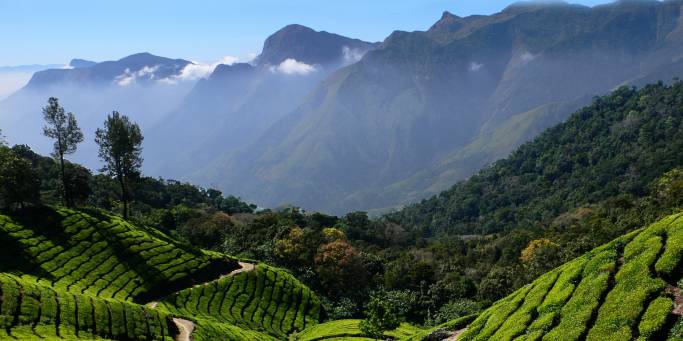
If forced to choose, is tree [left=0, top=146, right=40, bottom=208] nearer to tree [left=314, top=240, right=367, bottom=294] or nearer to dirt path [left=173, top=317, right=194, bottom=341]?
dirt path [left=173, top=317, right=194, bottom=341]

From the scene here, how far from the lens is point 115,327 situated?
5156 cm

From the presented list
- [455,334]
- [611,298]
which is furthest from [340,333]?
[611,298]

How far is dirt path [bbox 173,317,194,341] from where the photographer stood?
55206 mm

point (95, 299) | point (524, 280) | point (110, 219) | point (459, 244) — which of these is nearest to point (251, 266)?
point (110, 219)

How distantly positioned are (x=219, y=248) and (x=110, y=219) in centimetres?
3327

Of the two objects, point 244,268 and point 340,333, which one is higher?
point 244,268

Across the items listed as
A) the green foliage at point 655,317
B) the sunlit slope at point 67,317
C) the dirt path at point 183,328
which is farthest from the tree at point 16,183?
the green foliage at point 655,317

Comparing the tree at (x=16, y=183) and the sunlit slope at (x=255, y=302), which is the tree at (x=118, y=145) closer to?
the tree at (x=16, y=183)

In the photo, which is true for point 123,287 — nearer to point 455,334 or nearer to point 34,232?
point 34,232

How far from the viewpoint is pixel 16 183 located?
77.7 metres

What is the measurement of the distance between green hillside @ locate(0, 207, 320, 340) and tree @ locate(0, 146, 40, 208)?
8.14ft

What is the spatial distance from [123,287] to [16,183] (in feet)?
87.0

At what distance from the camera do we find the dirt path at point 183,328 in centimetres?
5521

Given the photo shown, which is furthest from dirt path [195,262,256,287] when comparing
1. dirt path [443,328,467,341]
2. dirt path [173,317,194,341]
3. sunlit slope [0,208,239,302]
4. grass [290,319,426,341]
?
dirt path [443,328,467,341]
